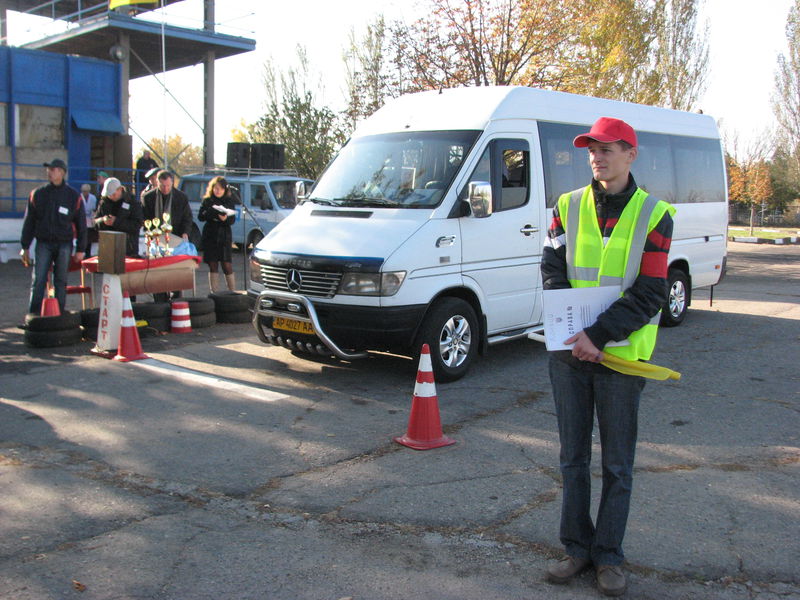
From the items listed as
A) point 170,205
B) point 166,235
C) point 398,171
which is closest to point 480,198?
point 398,171

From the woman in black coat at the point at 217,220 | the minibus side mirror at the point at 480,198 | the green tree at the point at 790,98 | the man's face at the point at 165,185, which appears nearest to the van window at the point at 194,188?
the woman in black coat at the point at 217,220

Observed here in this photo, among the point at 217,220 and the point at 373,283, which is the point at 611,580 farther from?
the point at 217,220

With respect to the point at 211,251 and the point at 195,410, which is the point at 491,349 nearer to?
the point at 195,410

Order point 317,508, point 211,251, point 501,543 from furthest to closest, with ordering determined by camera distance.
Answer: point 211,251, point 317,508, point 501,543

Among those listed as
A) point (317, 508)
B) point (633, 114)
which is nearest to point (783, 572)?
point (317, 508)

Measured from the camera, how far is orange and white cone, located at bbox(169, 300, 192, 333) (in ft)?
31.7

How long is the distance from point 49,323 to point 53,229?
140 centimetres

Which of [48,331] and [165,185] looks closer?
[48,331]

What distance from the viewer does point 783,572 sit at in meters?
3.78

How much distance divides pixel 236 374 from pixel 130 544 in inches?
147

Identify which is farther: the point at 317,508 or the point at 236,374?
the point at 236,374

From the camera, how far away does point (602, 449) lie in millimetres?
3576

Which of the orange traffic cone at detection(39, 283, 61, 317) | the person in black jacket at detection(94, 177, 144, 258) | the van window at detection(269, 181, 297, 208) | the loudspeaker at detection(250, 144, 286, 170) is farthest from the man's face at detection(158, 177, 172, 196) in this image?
the loudspeaker at detection(250, 144, 286, 170)

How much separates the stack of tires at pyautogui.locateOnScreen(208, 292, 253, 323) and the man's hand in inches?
289
